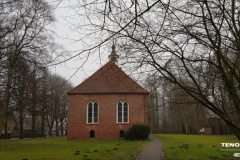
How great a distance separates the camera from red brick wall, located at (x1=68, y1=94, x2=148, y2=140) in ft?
76.7

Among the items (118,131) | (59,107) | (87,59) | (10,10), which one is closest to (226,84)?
(87,59)

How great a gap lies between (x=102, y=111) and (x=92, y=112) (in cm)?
118

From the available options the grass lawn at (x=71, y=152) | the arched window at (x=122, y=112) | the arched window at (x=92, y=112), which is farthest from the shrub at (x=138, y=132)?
the grass lawn at (x=71, y=152)

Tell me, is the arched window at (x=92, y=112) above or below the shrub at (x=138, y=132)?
above

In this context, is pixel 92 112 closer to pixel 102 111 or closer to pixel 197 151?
pixel 102 111

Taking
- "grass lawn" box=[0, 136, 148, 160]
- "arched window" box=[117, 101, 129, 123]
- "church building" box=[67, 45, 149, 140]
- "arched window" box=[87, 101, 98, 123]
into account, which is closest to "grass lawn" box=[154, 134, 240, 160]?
"grass lawn" box=[0, 136, 148, 160]

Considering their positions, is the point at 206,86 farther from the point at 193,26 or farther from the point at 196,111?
the point at 193,26

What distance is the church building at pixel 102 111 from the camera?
23.4 metres

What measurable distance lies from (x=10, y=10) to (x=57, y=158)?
8.22 metres

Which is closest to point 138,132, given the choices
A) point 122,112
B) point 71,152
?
point 122,112

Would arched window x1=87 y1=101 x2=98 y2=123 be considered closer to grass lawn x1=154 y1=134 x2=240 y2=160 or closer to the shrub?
the shrub

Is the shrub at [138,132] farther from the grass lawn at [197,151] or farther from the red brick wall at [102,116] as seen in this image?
the grass lawn at [197,151]

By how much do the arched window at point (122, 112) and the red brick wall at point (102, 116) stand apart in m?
0.41

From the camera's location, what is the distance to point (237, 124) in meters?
6.50
